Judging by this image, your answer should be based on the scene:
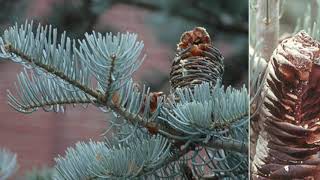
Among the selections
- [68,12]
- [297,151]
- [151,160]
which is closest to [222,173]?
[151,160]

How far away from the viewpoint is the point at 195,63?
63 cm

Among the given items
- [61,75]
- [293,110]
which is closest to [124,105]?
[61,75]

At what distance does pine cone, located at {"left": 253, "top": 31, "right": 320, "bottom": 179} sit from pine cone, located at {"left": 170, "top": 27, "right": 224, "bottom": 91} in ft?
0.52

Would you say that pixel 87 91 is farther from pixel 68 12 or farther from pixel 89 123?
pixel 89 123

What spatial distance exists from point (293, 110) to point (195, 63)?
0.60ft

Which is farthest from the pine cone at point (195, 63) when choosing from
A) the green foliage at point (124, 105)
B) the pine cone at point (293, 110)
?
the pine cone at point (293, 110)

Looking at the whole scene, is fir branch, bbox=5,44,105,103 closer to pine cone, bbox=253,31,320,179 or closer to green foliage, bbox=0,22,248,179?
green foliage, bbox=0,22,248,179

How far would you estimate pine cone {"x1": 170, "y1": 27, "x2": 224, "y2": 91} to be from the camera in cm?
63

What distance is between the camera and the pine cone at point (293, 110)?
456 mm

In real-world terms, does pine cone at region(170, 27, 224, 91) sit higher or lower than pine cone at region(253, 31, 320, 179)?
higher

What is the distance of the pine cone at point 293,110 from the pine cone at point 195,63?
159 millimetres

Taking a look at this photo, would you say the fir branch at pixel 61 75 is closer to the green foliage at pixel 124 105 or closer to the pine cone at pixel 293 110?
the green foliage at pixel 124 105

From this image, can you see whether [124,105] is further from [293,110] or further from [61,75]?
[293,110]

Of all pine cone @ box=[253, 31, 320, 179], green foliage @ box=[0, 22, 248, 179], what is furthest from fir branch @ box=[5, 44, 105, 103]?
pine cone @ box=[253, 31, 320, 179]
